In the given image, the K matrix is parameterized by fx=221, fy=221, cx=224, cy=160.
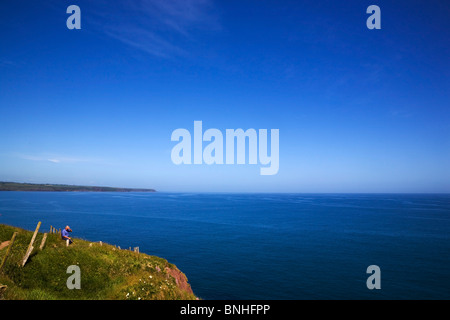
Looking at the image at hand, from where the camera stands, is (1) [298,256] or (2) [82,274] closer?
(2) [82,274]

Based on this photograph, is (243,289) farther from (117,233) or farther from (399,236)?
(399,236)

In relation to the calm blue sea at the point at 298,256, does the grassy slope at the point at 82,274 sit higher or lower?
higher

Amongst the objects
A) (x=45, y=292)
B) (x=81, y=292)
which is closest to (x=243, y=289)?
(x=81, y=292)

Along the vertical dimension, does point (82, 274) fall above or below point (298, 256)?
above

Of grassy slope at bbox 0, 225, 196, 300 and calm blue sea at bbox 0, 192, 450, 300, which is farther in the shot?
calm blue sea at bbox 0, 192, 450, 300

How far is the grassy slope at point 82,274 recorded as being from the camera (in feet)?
52.9

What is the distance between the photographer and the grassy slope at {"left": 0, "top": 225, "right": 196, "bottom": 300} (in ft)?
52.9

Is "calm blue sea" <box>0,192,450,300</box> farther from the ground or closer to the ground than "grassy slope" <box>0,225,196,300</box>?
closer to the ground

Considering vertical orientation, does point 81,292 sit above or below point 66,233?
below

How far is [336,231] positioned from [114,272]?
76638 mm

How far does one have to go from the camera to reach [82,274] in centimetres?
1955

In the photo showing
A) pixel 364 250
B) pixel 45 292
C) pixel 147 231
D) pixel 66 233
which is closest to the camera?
pixel 45 292
